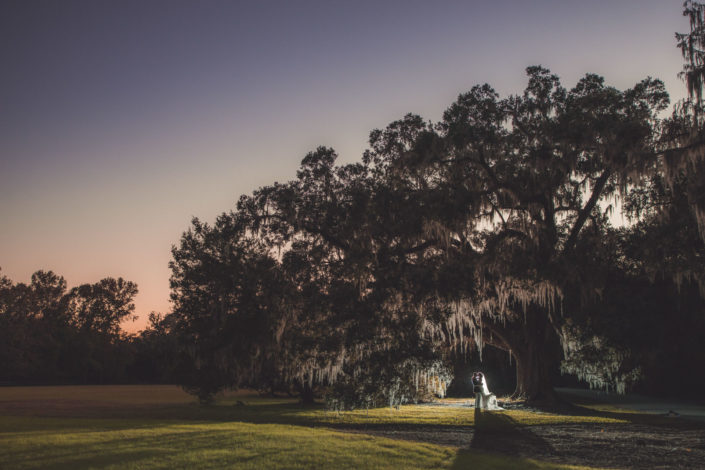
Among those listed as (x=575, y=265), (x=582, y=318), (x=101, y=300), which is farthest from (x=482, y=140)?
(x=101, y=300)

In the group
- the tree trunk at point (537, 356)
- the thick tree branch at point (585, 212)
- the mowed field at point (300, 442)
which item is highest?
the thick tree branch at point (585, 212)

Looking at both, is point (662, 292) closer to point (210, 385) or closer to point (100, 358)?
point (210, 385)

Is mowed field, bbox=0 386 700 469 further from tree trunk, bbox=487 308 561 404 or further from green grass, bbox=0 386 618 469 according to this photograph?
tree trunk, bbox=487 308 561 404

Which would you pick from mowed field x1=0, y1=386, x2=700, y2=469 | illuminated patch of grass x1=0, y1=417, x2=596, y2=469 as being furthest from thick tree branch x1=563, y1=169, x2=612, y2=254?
illuminated patch of grass x1=0, y1=417, x2=596, y2=469

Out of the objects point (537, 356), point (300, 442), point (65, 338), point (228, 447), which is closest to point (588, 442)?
point (300, 442)

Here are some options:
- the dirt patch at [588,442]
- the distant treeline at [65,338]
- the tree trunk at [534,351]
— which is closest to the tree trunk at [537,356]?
the tree trunk at [534,351]

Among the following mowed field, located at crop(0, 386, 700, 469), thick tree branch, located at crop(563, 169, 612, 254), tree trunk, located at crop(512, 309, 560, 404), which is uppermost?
thick tree branch, located at crop(563, 169, 612, 254)

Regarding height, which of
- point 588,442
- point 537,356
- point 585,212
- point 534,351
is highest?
point 585,212

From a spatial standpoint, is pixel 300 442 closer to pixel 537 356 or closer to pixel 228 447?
pixel 228 447

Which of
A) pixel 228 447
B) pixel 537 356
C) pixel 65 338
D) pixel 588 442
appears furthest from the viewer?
pixel 65 338

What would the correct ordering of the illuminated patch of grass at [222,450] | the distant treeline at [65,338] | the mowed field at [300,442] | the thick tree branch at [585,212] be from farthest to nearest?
the distant treeline at [65,338]
the thick tree branch at [585,212]
the mowed field at [300,442]
the illuminated patch of grass at [222,450]

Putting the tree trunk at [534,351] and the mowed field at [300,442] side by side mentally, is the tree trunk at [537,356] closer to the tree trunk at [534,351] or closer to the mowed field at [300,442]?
the tree trunk at [534,351]

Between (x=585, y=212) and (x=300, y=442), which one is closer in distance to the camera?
(x=300, y=442)

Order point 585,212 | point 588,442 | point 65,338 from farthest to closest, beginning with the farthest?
point 65,338 → point 585,212 → point 588,442
